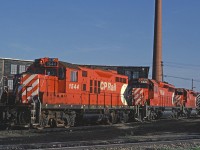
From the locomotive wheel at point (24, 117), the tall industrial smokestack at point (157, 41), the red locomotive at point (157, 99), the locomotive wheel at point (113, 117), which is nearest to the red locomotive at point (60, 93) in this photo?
the locomotive wheel at point (24, 117)

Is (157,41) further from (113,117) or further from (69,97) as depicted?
(69,97)

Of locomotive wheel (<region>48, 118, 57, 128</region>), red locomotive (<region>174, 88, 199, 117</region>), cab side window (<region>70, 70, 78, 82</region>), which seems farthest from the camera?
red locomotive (<region>174, 88, 199, 117</region>)

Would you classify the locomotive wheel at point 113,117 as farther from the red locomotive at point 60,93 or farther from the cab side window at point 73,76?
the cab side window at point 73,76

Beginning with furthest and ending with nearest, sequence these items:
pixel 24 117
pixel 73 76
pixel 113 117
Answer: pixel 113 117
pixel 73 76
pixel 24 117

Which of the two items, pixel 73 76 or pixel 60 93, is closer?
pixel 60 93

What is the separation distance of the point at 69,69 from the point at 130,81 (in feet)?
39.5

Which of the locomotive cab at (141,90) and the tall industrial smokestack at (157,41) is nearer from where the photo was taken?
the locomotive cab at (141,90)

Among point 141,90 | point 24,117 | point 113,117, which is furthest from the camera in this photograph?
point 141,90

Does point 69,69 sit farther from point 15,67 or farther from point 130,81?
point 15,67

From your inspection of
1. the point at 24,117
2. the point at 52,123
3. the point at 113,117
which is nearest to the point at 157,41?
the point at 113,117

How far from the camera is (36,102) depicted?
21.3m

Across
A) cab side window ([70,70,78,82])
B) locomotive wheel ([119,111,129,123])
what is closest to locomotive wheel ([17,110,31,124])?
cab side window ([70,70,78,82])

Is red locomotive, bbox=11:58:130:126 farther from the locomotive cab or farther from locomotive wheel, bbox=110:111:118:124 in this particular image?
the locomotive cab

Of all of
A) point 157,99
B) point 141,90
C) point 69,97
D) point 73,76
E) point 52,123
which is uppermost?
point 73,76
